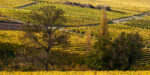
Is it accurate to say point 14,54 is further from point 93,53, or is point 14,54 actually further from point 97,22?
point 97,22

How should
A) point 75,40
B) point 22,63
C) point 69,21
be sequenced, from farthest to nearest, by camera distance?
point 69,21 < point 75,40 < point 22,63

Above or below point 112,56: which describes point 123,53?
above

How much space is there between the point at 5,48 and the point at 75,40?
1510 centimetres

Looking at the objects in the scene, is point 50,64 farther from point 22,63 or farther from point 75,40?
point 75,40

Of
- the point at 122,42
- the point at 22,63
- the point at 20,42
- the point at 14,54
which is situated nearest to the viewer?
the point at 22,63

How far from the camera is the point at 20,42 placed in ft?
120

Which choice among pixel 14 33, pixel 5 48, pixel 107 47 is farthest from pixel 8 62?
pixel 14 33

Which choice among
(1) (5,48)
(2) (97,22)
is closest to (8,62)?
(1) (5,48)

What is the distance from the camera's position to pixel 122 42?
1095 inches

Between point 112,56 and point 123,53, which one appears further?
point 123,53

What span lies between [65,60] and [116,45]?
8172 mm

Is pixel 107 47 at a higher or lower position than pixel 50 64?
higher

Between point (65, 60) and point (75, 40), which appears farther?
point (75, 40)

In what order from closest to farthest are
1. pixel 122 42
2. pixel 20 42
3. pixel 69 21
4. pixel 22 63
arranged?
→ pixel 22 63, pixel 122 42, pixel 20 42, pixel 69 21
